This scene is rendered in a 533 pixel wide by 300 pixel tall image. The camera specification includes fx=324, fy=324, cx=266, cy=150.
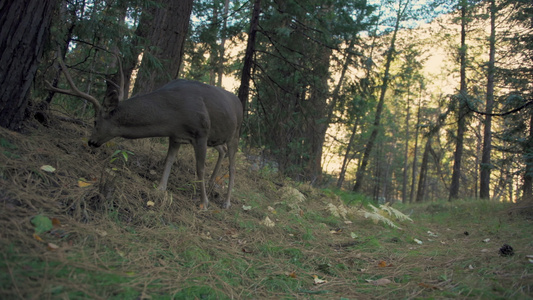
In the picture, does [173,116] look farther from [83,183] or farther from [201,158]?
[83,183]

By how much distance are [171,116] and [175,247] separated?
2155mm

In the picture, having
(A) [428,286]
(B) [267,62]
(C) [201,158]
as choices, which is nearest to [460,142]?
(B) [267,62]

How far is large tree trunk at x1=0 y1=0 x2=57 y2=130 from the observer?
3.93 metres

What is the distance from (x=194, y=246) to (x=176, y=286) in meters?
0.94

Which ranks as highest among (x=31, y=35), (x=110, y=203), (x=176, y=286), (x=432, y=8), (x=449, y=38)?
(x=432, y=8)

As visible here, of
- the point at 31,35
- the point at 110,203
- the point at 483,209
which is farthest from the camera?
the point at 483,209

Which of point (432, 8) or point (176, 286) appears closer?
point (176, 286)

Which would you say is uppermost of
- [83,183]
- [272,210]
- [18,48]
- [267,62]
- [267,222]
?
[267,62]

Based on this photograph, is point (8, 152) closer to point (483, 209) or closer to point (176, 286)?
point (176, 286)

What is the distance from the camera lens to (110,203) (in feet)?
12.5

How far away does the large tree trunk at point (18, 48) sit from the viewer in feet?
12.9

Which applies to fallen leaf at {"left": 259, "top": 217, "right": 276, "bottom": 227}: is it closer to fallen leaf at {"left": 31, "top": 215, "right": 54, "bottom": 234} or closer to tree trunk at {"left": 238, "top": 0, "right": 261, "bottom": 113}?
fallen leaf at {"left": 31, "top": 215, "right": 54, "bottom": 234}

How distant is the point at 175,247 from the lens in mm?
3445

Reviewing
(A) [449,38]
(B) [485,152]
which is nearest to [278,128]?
(B) [485,152]
